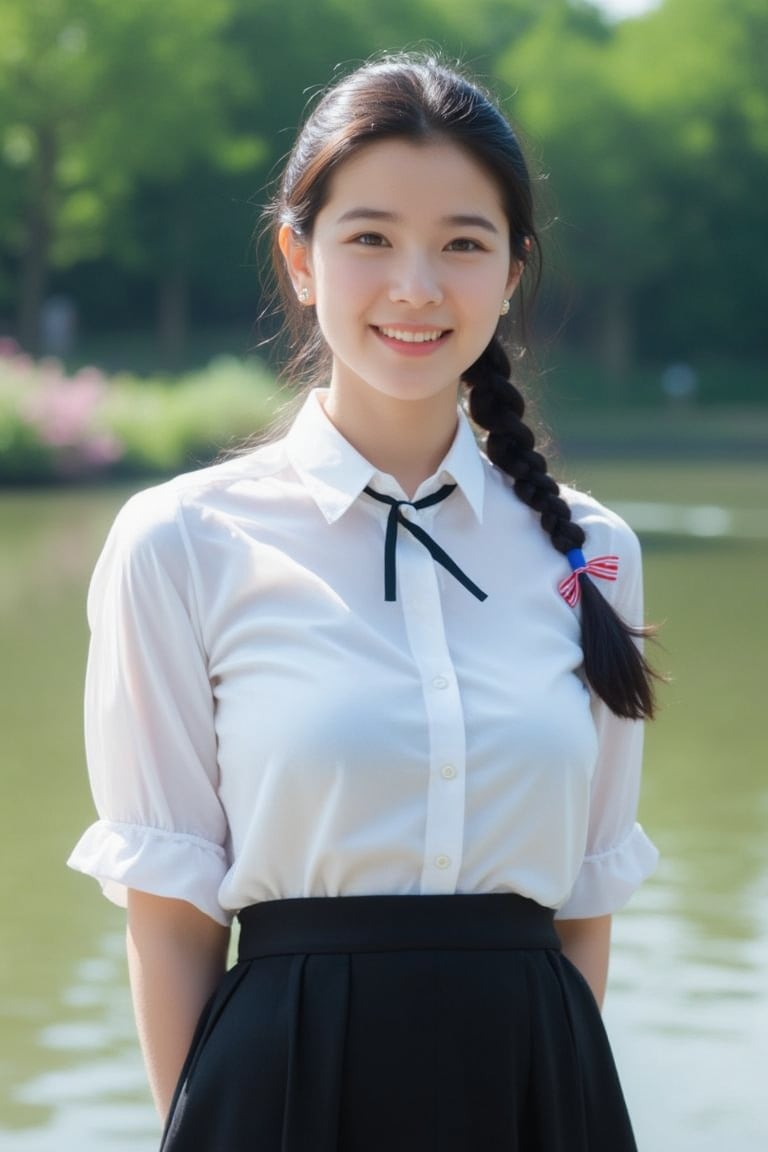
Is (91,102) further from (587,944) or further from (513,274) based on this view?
(587,944)

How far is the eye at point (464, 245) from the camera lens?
5.23 feet

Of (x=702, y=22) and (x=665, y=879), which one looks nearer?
(x=665, y=879)

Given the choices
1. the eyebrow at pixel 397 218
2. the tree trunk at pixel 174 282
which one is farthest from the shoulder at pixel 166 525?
the tree trunk at pixel 174 282

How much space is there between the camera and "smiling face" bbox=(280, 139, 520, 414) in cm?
157

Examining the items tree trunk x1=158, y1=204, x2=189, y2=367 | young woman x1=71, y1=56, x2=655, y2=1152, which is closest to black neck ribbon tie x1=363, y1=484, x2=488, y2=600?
young woman x1=71, y1=56, x2=655, y2=1152

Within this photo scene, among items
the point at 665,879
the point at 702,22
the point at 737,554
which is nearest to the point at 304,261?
the point at 665,879

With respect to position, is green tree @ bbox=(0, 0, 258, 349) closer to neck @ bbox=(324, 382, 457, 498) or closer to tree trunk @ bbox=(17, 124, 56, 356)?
tree trunk @ bbox=(17, 124, 56, 356)

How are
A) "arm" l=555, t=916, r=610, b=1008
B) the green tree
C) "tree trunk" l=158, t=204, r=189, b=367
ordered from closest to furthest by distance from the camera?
"arm" l=555, t=916, r=610, b=1008 → the green tree → "tree trunk" l=158, t=204, r=189, b=367

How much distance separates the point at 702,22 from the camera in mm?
39125

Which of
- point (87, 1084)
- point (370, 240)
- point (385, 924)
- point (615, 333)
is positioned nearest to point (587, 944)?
point (385, 924)

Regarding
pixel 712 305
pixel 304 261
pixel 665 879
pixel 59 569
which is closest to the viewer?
pixel 304 261

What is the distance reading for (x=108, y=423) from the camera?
16938 millimetres

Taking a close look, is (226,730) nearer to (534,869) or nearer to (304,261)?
(534,869)

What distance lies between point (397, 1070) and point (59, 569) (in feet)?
29.9
